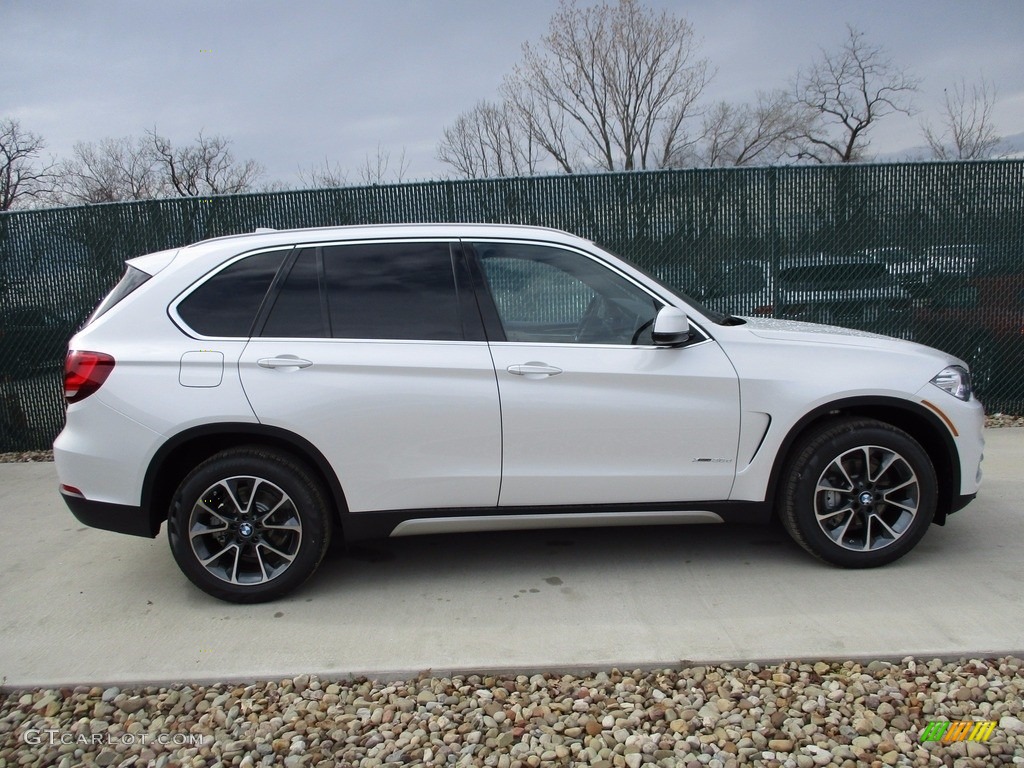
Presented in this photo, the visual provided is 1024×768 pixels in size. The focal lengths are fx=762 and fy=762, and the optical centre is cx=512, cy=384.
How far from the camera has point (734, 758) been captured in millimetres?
2611

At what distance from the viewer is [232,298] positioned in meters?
3.77

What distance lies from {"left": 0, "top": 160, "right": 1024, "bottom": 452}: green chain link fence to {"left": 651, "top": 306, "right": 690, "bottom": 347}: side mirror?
3440 mm

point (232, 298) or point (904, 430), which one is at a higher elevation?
point (232, 298)

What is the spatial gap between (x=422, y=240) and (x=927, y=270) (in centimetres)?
536

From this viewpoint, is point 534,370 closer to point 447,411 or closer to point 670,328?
point 447,411

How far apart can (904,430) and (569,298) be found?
1.90 meters

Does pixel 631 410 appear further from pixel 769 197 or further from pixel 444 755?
pixel 769 197

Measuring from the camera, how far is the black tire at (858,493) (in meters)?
3.76

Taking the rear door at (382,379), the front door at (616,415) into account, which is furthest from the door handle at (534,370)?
the rear door at (382,379)

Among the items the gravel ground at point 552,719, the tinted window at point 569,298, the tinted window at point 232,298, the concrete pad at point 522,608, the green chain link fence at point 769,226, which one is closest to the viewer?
the gravel ground at point 552,719

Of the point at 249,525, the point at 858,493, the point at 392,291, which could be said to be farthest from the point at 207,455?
the point at 858,493

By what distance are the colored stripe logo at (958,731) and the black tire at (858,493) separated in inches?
46.6

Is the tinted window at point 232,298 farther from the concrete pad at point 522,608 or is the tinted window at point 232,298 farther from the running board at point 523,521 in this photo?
the concrete pad at point 522,608

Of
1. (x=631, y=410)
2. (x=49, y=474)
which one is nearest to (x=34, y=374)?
(x=49, y=474)
